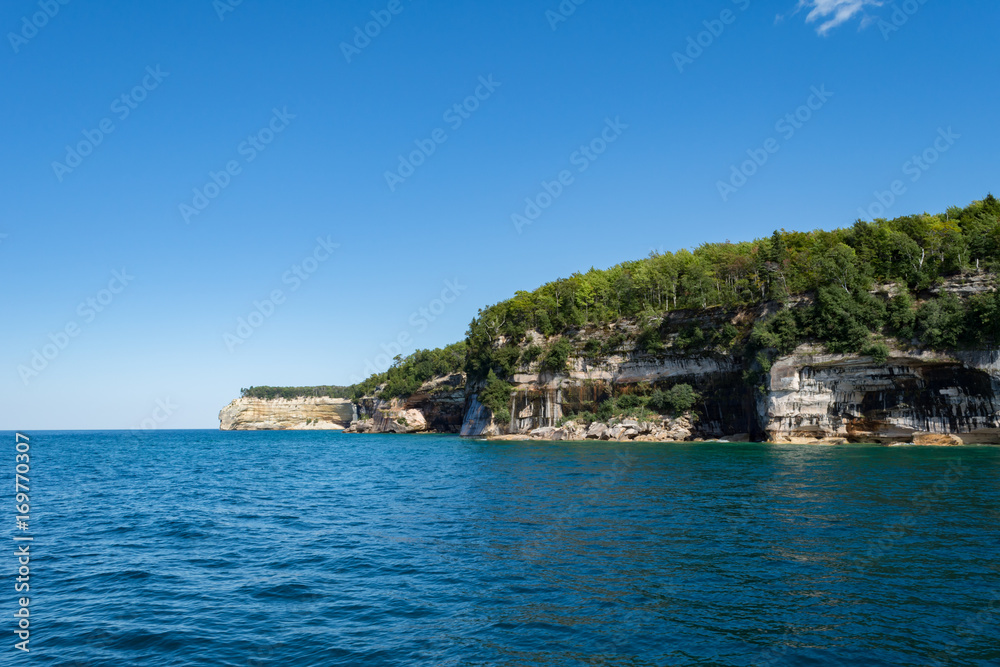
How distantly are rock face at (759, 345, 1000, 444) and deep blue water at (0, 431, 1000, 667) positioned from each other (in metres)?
33.8

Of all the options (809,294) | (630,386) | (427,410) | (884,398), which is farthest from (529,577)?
(427,410)

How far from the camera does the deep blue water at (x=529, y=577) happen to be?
415 inches

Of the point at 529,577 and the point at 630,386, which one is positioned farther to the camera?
the point at 630,386

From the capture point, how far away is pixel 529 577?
1463 centimetres

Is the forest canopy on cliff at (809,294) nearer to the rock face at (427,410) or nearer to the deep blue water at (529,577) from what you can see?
the rock face at (427,410)

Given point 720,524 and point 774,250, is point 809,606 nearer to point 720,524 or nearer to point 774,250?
point 720,524

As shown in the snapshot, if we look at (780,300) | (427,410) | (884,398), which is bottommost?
(427,410)

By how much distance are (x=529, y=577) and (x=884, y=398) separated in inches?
2413

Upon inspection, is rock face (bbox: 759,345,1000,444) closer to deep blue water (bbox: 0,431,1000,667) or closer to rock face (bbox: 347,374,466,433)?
deep blue water (bbox: 0,431,1000,667)

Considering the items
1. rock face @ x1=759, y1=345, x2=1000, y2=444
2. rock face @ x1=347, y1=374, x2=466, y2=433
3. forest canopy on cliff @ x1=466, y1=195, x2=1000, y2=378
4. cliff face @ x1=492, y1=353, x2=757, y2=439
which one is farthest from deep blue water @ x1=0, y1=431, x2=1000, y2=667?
rock face @ x1=347, y1=374, x2=466, y2=433

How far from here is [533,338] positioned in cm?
9831

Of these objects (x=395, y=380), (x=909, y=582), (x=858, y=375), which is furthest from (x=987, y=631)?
(x=395, y=380)

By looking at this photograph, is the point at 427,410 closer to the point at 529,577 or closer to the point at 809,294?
the point at 809,294

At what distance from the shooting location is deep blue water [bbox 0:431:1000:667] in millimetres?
10539
